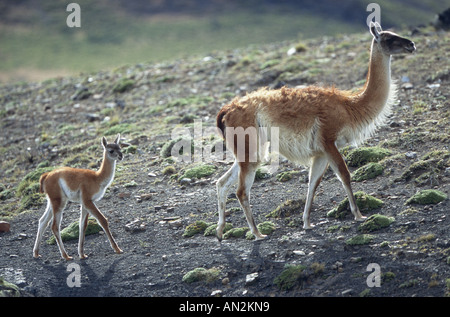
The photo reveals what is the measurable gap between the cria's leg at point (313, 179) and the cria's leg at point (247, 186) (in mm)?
715

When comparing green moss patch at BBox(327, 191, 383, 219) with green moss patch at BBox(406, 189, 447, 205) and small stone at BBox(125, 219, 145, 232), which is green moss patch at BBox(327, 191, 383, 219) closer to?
green moss patch at BBox(406, 189, 447, 205)

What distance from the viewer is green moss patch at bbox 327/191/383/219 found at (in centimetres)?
981

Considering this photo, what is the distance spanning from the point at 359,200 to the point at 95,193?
4.14 metres

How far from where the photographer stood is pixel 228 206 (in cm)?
1124

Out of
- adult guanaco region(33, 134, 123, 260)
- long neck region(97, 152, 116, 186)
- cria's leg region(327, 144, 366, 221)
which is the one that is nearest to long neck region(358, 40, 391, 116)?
cria's leg region(327, 144, 366, 221)

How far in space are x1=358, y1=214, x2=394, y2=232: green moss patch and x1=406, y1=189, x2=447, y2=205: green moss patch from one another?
0.63m

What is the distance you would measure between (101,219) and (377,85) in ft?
15.8

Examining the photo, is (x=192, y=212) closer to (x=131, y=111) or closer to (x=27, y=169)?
(x=27, y=169)

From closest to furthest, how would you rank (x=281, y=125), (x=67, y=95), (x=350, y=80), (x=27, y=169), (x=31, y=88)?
(x=281, y=125) < (x=27, y=169) < (x=350, y=80) < (x=67, y=95) < (x=31, y=88)
